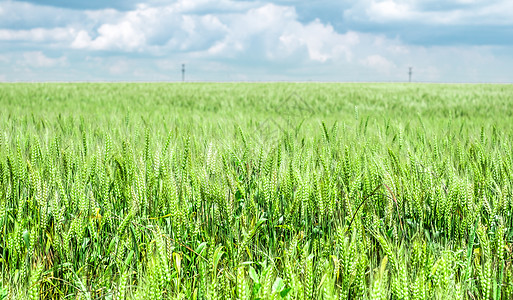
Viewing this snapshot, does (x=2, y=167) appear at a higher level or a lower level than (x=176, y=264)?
higher

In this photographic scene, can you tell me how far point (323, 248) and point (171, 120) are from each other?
2.59 metres

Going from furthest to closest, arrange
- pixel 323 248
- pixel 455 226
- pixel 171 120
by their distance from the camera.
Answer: pixel 171 120, pixel 455 226, pixel 323 248

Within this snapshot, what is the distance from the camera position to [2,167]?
135 centimetres

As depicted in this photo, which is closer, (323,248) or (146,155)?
(323,248)

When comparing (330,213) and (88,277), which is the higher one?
(330,213)

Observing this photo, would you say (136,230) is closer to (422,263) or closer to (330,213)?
(330,213)

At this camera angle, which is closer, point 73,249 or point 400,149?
point 73,249

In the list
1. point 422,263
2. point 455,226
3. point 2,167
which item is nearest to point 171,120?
point 2,167

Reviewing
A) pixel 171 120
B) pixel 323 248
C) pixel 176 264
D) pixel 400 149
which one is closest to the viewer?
pixel 176 264

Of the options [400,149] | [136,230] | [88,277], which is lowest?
[88,277]

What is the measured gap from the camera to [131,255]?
1099mm

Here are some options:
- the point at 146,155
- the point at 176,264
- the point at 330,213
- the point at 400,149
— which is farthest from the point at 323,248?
the point at 400,149

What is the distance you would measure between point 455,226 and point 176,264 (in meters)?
0.91

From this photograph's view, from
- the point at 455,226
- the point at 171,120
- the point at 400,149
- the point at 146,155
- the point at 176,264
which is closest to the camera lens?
the point at 176,264
